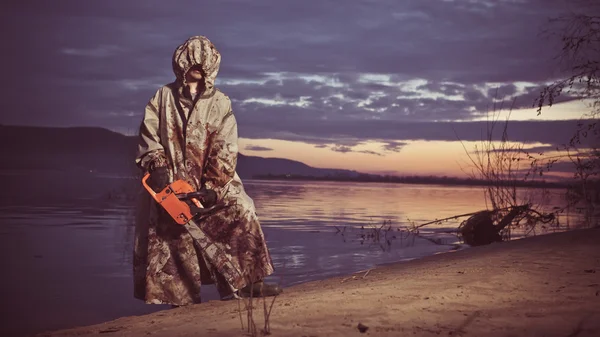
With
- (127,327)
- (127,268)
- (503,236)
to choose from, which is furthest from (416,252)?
(127,327)

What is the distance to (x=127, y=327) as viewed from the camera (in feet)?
14.6

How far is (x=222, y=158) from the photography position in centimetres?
539

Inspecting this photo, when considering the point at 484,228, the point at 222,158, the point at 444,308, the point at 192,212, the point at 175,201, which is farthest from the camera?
the point at 484,228

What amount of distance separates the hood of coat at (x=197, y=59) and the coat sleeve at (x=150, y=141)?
282 mm

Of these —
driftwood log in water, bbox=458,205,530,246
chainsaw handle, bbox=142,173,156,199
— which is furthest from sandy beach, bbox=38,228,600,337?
driftwood log in water, bbox=458,205,530,246

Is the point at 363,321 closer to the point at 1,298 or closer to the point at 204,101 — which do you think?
the point at 204,101

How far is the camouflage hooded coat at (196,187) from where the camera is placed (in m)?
5.18

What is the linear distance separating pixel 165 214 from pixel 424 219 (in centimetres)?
1159

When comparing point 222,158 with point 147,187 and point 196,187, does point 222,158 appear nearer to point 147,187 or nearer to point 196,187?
point 196,187

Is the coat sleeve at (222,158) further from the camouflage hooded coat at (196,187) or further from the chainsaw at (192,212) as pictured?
the chainsaw at (192,212)

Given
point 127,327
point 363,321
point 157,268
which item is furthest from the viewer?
point 157,268

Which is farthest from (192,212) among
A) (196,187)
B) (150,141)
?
(150,141)

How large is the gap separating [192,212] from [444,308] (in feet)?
6.82

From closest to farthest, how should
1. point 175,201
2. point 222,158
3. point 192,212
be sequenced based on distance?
point 175,201 → point 192,212 → point 222,158
